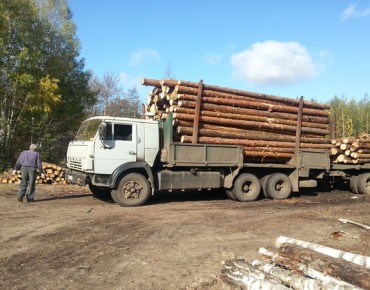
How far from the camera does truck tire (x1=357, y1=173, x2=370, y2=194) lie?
624 inches

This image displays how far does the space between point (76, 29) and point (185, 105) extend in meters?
23.7

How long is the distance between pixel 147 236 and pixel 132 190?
3484 millimetres

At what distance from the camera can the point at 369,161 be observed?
16.0 metres

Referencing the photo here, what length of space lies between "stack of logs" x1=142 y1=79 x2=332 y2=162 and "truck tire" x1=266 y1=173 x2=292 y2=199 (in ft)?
2.44

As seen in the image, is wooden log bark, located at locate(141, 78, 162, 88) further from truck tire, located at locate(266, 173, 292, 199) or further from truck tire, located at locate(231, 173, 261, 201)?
truck tire, located at locate(266, 173, 292, 199)

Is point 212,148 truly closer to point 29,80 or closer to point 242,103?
→ point 242,103

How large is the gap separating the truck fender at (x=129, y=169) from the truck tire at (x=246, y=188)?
3055 mm

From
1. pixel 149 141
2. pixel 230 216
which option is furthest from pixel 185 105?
pixel 230 216

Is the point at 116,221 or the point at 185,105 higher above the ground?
the point at 185,105

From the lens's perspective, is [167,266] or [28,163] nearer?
[167,266]

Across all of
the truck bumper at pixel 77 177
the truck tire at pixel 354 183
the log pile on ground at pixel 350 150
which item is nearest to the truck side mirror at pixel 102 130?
the truck bumper at pixel 77 177

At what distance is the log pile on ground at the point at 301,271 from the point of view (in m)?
4.45

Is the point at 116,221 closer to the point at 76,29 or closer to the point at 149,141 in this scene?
the point at 149,141

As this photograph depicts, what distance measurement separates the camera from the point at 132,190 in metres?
11.2
